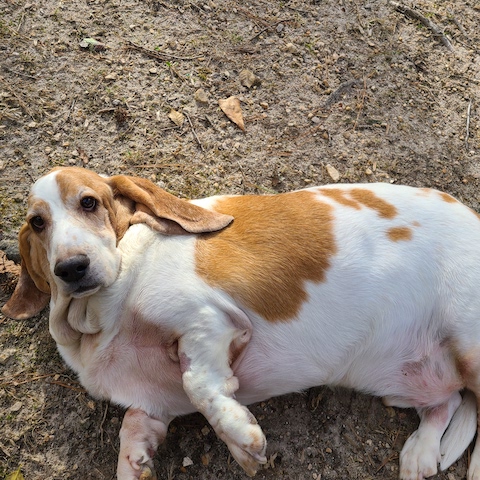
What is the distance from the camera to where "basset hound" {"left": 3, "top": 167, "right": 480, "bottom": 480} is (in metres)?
2.71

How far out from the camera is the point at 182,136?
4113 mm

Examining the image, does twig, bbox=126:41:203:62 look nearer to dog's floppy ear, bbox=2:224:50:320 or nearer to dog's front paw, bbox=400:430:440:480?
dog's floppy ear, bbox=2:224:50:320

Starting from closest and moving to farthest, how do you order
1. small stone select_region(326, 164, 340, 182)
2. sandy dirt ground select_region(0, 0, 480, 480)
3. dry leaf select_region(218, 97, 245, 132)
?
1. sandy dirt ground select_region(0, 0, 480, 480)
2. small stone select_region(326, 164, 340, 182)
3. dry leaf select_region(218, 97, 245, 132)

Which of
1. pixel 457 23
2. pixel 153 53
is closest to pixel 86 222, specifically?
pixel 153 53

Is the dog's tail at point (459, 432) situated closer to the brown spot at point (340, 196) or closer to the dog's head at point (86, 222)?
the brown spot at point (340, 196)

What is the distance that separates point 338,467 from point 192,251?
64.5 inches

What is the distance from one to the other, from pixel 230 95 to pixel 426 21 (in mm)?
1994

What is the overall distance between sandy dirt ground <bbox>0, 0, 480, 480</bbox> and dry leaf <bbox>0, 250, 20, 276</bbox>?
7 cm

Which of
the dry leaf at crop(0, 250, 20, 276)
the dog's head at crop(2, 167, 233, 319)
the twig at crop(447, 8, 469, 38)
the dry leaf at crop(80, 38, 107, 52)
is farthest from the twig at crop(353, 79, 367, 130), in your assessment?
the dry leaf at crop(0, 250, 20, 276)

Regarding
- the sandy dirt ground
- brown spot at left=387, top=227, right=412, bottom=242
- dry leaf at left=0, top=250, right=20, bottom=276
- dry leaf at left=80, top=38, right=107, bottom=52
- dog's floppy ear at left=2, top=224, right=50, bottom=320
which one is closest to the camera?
brown spot at left=387, top=227, right=412, bottom=242

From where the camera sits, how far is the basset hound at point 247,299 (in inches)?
106

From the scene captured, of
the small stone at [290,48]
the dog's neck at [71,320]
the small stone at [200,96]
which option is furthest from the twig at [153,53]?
the dog's neck at [71,320]

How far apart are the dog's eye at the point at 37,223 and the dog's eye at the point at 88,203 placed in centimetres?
23

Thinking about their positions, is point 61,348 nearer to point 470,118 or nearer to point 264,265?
point 264,265
